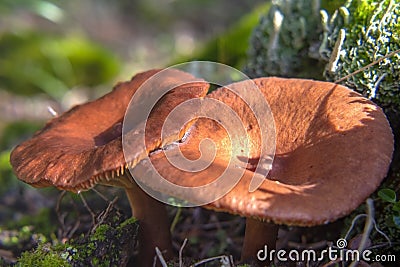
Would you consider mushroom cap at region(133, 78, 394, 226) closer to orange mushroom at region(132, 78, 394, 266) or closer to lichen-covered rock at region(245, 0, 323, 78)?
orange mushroom at region(132, 78, 394, 266)

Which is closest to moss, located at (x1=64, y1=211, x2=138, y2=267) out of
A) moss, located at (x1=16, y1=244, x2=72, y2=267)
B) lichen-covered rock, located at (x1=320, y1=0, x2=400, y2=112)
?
moss, located at (x1=16, y1=244, x2=72, y2=267)

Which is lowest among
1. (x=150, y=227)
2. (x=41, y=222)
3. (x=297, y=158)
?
(x=41, y=222)

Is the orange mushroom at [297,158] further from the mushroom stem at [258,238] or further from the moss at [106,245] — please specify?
the moss at [106,245]

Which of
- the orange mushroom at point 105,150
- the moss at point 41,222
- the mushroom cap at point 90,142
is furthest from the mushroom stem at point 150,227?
the moss at point 41,222

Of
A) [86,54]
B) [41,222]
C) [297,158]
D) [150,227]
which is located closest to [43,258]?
[150,227]

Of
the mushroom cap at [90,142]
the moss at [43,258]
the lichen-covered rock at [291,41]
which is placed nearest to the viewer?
the mushroom cap at [90,142]

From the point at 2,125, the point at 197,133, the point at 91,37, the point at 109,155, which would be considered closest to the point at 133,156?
the point at 109,155

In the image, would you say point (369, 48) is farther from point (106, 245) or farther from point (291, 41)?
point (106, 245)
